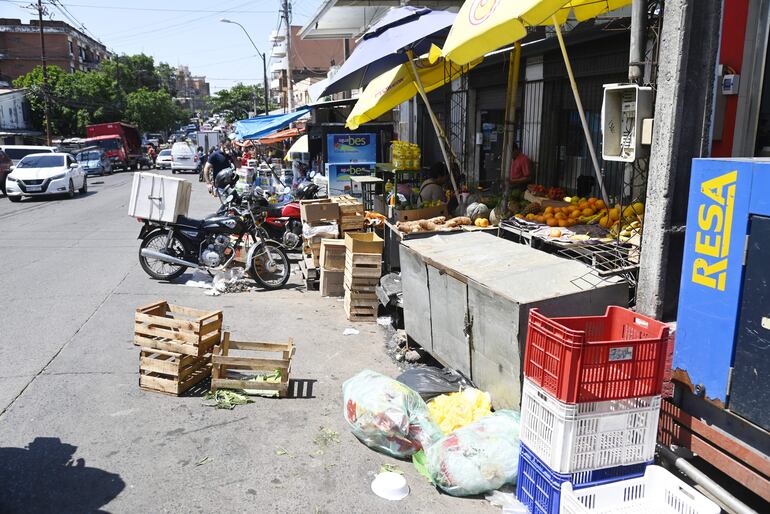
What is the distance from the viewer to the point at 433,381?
5.32 m

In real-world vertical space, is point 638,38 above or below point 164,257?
above

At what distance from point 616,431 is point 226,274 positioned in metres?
7.02

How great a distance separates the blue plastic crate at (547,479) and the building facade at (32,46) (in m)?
69.1

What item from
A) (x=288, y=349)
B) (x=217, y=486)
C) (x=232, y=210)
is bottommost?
(x=217, y=486)

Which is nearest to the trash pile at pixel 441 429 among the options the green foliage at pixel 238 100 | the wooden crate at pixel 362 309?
the wooden crate at pixel 362 309

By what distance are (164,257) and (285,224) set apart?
2815 mm

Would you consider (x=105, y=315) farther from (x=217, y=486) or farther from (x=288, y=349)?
(x=217, y=486)

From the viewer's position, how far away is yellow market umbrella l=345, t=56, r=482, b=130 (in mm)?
9234

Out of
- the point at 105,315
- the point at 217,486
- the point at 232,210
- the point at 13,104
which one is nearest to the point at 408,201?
the point at 232,210

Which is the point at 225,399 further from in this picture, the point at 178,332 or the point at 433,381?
the point at 433,381

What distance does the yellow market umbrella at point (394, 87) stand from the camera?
9.23 meters

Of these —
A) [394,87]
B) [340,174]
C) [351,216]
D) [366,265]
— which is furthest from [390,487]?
[340,174]

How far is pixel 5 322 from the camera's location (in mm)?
7207

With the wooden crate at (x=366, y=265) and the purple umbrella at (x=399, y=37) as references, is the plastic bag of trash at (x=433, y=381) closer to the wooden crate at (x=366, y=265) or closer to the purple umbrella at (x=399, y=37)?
the wooden crate at (x=366, y=265)
